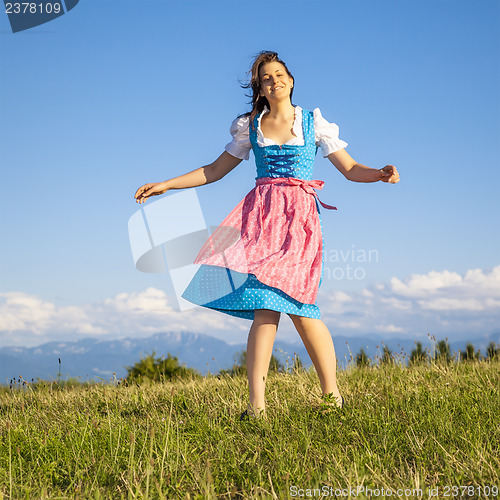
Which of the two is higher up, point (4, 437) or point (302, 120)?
point (302, 120)

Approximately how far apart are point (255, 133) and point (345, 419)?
2148 mm

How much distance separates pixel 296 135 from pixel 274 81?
435mm

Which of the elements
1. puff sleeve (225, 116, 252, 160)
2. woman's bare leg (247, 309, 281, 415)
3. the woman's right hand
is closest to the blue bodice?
puff sleeve (225, 116, 252, 160)

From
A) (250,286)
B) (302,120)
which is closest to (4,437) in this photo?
(250,286)

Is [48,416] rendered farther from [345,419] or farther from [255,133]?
[255,133]

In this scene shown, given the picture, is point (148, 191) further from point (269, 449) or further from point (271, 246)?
point (269, 449)

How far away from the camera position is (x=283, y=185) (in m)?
4.06

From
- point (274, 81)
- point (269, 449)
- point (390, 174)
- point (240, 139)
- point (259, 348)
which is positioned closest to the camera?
point (269, 449)

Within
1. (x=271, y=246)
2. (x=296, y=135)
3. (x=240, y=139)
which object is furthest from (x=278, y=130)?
(x=271, y=246)

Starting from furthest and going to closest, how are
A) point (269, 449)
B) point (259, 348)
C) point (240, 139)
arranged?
1. point (240, 139)
2. point (259, 348)
3. point (269, 449)

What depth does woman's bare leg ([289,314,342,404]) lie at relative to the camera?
388cm

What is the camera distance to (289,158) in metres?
4.13

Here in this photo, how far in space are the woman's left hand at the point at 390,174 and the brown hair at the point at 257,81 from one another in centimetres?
102

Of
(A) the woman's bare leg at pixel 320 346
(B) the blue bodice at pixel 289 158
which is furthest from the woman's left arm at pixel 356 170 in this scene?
(A) the woman's bare leg at pixel 320 346
